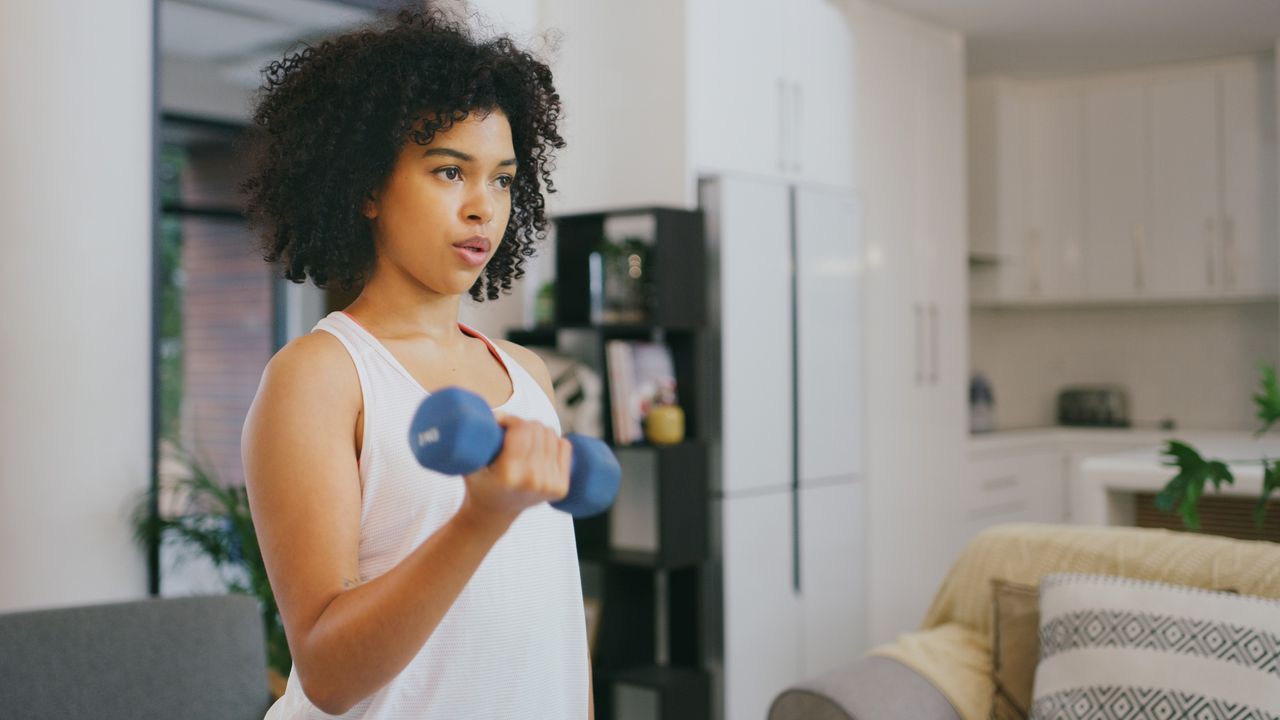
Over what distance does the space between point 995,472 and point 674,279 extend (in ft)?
6.91

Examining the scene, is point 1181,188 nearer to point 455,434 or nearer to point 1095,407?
point 1095,407

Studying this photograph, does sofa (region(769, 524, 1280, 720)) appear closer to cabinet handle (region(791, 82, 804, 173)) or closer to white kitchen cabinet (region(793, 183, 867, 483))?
white kitchen cabinet (region(793, 183, 867, 483))

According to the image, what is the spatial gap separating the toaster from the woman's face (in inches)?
197

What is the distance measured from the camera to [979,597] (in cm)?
244

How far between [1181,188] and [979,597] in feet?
11.2

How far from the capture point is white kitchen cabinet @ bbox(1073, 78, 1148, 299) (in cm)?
529

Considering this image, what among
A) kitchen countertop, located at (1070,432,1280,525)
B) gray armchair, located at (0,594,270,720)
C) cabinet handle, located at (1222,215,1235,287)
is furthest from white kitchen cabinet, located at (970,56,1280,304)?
gray armchair, located at (0,594,270,720)

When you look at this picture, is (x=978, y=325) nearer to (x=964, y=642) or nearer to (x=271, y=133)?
(x=964, y=642)

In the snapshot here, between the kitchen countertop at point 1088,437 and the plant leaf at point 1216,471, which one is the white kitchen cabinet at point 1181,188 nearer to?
the kitchen countertop at point 1088,437

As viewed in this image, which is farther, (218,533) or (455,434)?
(218,533)

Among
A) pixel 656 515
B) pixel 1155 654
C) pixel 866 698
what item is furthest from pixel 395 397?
pixel 656 515

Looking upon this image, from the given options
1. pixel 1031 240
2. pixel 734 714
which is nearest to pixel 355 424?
pixel 734 714

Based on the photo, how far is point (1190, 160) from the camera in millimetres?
5164

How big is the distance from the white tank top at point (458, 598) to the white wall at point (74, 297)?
198 cm
